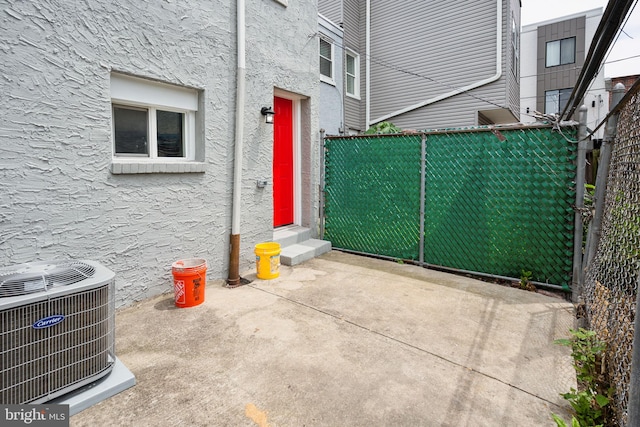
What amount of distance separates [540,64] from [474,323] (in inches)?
858

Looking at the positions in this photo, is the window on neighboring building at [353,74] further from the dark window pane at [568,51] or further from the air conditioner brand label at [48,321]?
the dark window pane at [568,51]

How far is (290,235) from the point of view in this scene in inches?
222

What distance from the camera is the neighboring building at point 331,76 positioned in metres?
9.03

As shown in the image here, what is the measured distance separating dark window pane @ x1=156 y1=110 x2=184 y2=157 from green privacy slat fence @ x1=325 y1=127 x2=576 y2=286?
266cm

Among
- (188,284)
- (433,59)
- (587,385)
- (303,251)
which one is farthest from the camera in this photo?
(433,59)

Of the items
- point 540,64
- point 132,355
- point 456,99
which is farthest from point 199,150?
point 540,64

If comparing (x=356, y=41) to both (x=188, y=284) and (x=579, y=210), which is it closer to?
(x=579, y=210)

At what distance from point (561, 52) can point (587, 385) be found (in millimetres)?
22707

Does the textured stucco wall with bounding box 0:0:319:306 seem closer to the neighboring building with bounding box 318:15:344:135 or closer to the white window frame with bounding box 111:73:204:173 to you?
the white window frame with bounding box 111:73:204:173

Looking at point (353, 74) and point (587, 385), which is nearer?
point (587, 385)

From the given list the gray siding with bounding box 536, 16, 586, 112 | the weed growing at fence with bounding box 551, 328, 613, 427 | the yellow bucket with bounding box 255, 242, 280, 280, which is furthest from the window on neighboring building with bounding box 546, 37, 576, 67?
the yellow bucket with bounding box 255, 242, 280, 280

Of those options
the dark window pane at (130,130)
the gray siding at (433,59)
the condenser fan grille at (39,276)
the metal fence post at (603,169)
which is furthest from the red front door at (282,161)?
the gray siding at (433,59)

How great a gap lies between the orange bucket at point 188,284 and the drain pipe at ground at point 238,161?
70 cm

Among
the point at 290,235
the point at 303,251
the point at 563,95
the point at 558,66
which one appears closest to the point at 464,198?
the point at 303,251
